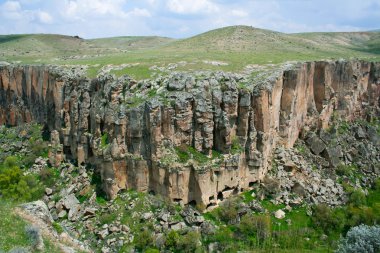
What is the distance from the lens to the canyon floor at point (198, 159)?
32750 mm

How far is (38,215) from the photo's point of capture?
20.1 metres

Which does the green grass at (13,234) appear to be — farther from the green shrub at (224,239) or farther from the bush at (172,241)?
the green shrub at (224,239)

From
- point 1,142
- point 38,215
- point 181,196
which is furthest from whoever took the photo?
point 1,142

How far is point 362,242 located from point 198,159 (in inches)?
599

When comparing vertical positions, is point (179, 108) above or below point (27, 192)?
above

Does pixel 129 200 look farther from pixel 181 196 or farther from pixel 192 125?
pixel 192 125

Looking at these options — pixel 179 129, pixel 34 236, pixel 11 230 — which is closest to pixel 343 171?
pixel 179 129

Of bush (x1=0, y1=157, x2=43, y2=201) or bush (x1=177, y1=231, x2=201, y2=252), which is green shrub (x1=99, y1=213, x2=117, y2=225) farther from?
bush (x1=0, y1=157, x2=43, y2=201)

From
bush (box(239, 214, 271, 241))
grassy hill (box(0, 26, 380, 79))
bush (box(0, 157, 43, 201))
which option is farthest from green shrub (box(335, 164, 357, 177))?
bush (box(0, 157, 43, 201))

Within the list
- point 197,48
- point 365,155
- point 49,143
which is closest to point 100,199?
point 49,143

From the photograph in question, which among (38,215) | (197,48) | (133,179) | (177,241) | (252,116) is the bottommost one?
(177,241)

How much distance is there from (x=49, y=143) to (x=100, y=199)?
14.2 m

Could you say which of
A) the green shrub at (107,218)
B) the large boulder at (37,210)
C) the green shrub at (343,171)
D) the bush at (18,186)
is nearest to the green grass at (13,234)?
the large boulder at (37,210)

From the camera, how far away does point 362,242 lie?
89.6 feet
